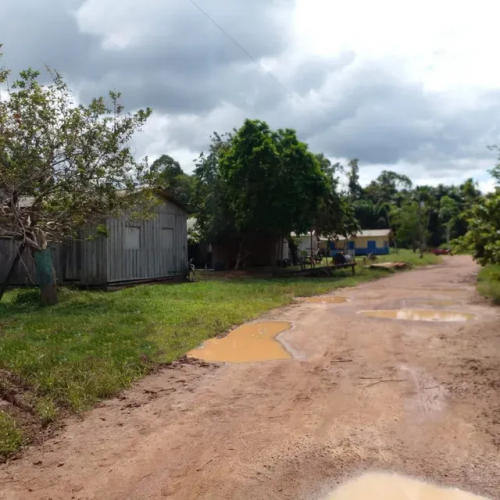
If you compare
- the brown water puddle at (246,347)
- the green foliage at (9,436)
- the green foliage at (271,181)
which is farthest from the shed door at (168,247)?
the green foliage at (9,436)

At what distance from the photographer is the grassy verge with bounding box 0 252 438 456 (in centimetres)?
637

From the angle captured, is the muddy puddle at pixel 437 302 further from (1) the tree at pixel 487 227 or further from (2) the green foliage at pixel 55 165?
(2) the green foliage at pixel 55 165

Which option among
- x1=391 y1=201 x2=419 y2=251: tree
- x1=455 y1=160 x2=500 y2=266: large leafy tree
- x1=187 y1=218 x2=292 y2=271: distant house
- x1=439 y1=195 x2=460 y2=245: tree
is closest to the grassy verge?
x1=455 y1=160 x2=500 y2=266: large leafy tree

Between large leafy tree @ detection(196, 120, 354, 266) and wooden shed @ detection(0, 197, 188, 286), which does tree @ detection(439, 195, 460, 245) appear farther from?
wooden shed @ detection(0, 197, 188, 286)

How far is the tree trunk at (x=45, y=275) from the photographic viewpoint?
1404cm

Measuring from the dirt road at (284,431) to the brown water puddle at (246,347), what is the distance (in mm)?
502

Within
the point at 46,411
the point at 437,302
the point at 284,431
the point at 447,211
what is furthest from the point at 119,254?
the point at 447,211

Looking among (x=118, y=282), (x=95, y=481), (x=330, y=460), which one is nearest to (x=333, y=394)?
(x=330, y=460)

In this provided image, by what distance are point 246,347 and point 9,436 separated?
196 inches

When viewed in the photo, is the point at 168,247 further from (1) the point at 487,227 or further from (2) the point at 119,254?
(1) the point at 487,227

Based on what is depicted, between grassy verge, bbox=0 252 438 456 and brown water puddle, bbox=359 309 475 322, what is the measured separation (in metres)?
2.94

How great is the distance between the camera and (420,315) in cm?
1317

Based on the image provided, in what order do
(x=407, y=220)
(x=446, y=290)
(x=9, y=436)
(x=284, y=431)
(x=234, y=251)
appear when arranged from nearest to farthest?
(x=9, y=436)
(x=284, y=431)
(x=446, y=290)
(x=234, y=251)
(x=407, y=220)

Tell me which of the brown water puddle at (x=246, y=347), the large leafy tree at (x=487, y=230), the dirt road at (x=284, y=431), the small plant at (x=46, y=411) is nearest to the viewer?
the dirt road at (x=284, y=431)
